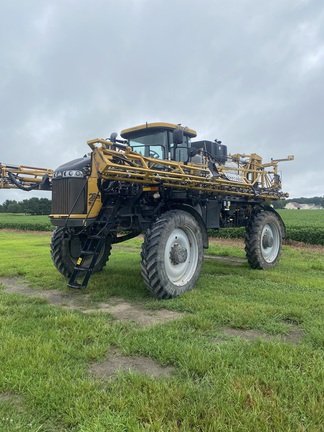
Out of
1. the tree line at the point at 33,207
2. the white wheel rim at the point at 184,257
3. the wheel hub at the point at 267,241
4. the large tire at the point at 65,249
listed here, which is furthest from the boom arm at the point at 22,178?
the tree line at the point at 33,207

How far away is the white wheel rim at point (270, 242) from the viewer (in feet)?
29.7

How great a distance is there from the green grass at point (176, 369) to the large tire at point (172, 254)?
0.32 m

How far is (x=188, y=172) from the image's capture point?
243 inches

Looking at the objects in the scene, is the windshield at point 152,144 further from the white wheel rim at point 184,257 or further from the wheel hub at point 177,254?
the wheel hub at point 177,254

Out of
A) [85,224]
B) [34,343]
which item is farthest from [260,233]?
[34,343]

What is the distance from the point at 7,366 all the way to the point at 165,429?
1591 mm

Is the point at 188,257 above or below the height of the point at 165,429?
above

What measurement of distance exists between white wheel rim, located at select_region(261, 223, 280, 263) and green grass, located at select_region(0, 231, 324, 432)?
365cm

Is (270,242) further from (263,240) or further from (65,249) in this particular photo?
(65,249)

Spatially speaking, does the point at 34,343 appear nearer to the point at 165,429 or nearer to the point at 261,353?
the point at 165,429

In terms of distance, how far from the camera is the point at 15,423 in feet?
7.22

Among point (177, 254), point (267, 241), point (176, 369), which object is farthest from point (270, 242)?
point (176, 369)

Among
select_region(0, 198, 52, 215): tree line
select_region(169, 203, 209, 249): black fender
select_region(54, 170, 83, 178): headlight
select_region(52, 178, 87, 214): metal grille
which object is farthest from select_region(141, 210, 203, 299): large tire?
select_region(0, 198, 52, 215): tree line

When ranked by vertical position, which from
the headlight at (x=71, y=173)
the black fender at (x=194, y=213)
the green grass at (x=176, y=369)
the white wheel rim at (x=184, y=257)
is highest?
the headlight at (x=71, y=173)
